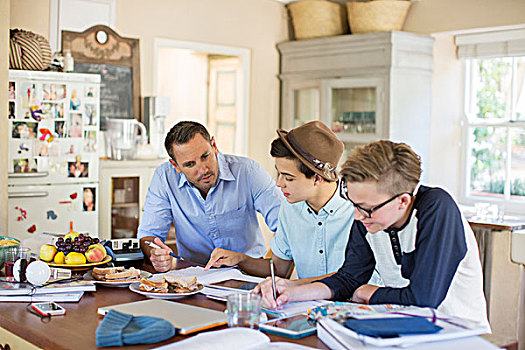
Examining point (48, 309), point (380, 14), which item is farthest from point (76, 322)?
point (380, 14)

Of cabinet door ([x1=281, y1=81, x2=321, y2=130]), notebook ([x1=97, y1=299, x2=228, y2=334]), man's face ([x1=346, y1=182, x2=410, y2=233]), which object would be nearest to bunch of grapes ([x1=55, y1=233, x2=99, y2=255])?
notebook ([x1=97, y1=299, x2=228, y2=334])

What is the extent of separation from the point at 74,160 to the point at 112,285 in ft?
8.10

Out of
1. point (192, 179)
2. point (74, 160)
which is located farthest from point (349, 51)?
point (192, 179)

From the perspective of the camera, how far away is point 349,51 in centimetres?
609

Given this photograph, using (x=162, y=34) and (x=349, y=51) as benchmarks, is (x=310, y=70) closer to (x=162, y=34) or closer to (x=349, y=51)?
(x=349, y=51)

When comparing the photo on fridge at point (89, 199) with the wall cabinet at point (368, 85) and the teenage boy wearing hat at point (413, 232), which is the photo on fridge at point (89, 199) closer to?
the wall cabinet at point (368, 85)

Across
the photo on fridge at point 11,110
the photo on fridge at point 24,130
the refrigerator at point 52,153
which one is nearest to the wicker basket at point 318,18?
the refrigerator at point 52,153

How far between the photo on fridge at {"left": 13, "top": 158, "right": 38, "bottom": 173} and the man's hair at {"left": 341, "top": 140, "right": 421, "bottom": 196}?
3076 millimetres

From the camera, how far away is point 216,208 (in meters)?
3.30

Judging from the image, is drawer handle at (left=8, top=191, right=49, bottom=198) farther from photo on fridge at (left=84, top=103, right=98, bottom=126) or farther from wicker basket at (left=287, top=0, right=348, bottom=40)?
wicker basket at (left=287, top=0, right=348, bottom=40)

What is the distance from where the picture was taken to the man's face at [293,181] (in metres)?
2.59

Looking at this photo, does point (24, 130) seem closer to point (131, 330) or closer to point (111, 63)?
point (111, 63)

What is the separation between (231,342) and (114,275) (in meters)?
0.92

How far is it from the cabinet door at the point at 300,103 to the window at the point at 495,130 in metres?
1.44
